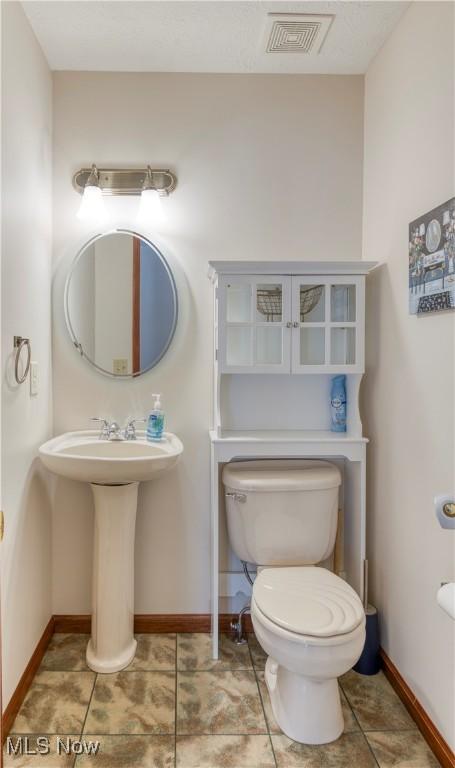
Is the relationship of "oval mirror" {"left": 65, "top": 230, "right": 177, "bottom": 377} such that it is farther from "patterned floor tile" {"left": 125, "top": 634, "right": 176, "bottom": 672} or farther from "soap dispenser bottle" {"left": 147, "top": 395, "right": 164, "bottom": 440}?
"patterned floor tile" {"left": 125, "top": 634, "right": 176, "bottom": 672}

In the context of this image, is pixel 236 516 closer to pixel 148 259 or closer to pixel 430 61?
pixel 148 259

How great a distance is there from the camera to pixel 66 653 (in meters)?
2.11

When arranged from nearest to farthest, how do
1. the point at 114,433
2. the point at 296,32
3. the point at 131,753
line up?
the point at 131,753, the point at 296,32, the point at 114,433

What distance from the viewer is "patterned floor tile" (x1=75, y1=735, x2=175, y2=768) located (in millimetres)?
1533

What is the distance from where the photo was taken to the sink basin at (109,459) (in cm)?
178

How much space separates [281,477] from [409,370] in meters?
0.66

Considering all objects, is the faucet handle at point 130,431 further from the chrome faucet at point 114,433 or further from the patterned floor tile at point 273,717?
the patterned floor tile at point 273,717

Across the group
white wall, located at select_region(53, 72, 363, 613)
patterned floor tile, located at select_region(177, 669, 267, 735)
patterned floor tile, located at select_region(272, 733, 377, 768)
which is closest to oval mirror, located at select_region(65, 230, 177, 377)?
white wall, located at select_region(53, 72, 363, 613)

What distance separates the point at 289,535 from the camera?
2027mm

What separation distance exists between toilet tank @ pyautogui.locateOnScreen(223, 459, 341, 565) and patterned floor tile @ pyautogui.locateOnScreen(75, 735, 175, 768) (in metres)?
0.70

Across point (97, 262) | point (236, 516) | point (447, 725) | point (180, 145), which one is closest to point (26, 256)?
point (97, 262)

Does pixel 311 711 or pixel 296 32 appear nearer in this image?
pixel 311 711

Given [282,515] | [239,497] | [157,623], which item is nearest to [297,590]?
[282,515]

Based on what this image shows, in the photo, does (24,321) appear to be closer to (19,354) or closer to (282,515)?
(19,354)
